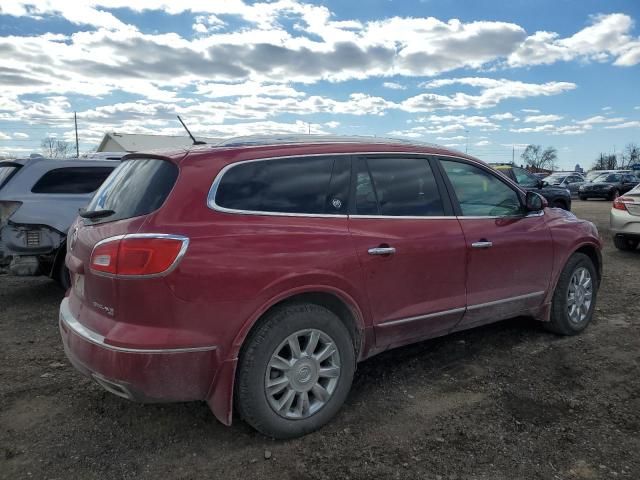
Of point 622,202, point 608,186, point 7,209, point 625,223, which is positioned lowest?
point 625,223

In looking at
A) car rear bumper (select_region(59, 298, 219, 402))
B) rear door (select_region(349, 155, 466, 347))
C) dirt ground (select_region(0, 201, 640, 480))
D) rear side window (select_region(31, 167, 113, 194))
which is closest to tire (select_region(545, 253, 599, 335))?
dirt ground (select_region(0, 201, 640, 480))

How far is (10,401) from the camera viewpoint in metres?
3.68

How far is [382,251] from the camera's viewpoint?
11.2ft

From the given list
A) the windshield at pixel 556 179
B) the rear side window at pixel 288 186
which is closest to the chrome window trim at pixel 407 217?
the rear side window at pixel 288 186

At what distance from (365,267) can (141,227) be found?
4.41ft

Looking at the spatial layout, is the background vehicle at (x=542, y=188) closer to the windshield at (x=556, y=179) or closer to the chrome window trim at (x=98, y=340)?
the chrome window trim at (x=98, y=340)

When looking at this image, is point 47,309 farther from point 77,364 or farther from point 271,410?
point 271,410

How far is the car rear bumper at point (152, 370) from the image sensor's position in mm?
2699

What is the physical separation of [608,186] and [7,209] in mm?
29611

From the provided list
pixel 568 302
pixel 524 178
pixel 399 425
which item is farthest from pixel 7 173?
pixel 524 178

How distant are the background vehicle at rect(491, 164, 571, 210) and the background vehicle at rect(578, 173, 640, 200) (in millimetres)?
15599

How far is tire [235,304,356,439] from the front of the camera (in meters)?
2.93

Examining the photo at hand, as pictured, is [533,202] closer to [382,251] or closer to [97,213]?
[382,251]

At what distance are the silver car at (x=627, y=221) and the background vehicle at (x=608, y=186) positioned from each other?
21.1 meters
